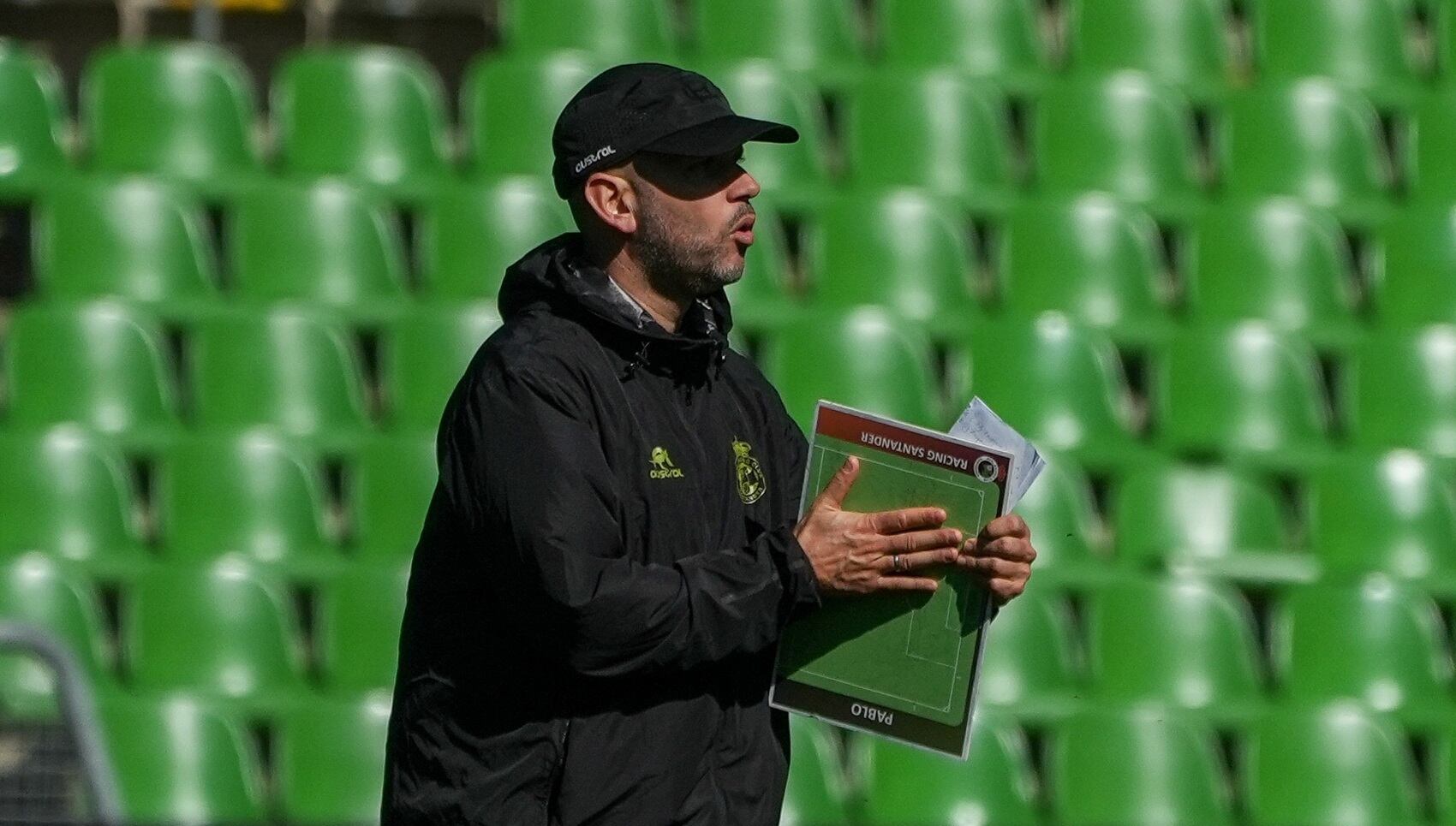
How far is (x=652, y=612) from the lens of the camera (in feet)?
6.76

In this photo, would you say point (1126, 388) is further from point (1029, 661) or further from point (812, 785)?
point (812, 785)

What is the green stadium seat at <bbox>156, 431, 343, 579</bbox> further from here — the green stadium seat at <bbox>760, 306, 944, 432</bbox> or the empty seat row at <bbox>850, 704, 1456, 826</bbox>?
the empty seat row at <bbox>850, 704, 1456, 826</bbox>

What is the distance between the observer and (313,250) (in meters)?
4.75

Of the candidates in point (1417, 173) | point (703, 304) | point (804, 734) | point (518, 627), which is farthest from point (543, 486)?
point (1417, 173)

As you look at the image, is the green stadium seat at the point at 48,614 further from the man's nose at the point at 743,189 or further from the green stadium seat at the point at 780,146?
the man's nose at the point at 743,189

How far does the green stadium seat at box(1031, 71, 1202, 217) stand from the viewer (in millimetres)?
5125

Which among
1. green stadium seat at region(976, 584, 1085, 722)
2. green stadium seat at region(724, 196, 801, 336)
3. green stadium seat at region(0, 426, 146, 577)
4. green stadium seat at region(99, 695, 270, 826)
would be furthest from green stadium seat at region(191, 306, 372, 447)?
green stadium seat at region(976, 584, 1085, 722)

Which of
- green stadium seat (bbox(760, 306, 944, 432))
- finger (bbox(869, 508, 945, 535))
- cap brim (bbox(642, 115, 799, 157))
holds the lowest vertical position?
green stadium seat (bbox(760, 306, 944, 432))

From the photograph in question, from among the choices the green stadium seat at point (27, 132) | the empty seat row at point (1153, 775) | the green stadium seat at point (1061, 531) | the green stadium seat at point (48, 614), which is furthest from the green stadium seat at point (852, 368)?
the green stadium seat at point (27, 132)

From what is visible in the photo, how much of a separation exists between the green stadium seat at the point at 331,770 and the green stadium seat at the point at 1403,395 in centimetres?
237

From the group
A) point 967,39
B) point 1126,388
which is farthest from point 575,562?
point 967,39

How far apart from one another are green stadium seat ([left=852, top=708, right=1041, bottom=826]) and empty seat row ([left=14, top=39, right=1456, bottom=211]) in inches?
55.4

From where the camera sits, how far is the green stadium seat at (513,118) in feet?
16.2

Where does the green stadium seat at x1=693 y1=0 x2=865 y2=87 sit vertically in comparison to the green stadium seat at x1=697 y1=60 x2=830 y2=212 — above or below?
above
